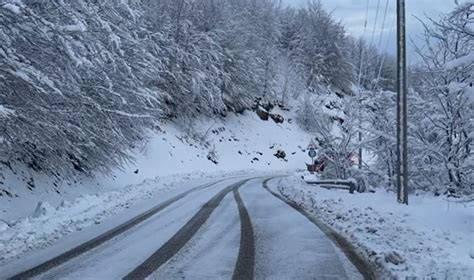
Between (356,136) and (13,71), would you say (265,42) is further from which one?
(13,71)

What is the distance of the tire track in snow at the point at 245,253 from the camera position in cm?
650

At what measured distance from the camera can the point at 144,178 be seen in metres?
27.6

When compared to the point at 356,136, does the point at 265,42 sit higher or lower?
higher

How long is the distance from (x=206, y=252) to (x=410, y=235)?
11.3ft

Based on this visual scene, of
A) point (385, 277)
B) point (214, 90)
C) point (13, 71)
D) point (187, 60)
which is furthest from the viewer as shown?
point (214, 90)

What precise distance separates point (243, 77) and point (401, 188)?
3922 centimetres

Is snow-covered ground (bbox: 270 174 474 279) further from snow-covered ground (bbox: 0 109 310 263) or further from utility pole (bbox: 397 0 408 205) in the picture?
snow-covered ground (bbox: 0 109 310 263)

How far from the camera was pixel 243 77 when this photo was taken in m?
52.8

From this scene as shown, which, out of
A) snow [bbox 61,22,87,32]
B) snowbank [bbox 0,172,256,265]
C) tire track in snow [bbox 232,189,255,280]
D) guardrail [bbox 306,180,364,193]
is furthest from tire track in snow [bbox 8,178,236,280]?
guardrail [bbox 306,180,364,193]

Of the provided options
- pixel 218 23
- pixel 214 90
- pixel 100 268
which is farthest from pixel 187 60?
pixel 100 268

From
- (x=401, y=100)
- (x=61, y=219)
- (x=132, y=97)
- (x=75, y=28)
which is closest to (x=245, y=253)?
(x=61, y=219)

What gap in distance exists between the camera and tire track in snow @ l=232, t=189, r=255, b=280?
650cm

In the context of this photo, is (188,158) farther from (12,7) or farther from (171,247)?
(171,247)

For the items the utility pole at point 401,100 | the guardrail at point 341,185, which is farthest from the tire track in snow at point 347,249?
the guardrail at point 341,185
